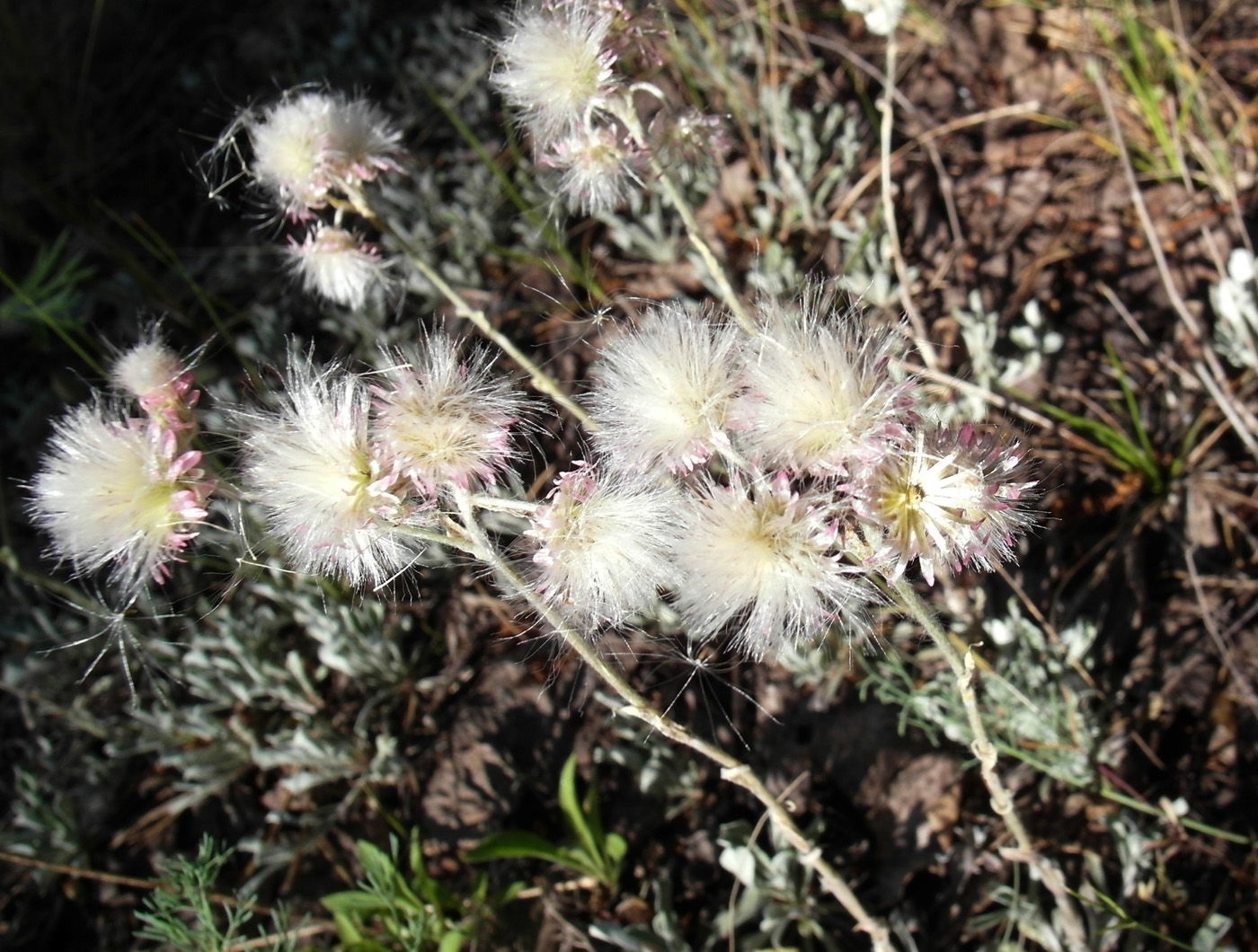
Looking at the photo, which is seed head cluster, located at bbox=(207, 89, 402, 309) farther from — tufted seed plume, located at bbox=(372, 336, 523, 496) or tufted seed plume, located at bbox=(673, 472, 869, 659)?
tufted seed plume, located at bbox=(673, 472, 869, 659)

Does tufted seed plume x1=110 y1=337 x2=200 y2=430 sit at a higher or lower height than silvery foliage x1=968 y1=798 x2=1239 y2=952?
higher

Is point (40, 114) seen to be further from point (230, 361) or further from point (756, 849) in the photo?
point (756, 849)

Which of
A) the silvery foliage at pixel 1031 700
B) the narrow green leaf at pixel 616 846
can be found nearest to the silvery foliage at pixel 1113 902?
the silvery foliage at pixel 1031 700

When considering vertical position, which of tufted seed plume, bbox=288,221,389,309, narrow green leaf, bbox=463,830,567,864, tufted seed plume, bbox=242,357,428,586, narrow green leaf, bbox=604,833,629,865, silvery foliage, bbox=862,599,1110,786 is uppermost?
tufted seed plume, bbox=288,221,389,309

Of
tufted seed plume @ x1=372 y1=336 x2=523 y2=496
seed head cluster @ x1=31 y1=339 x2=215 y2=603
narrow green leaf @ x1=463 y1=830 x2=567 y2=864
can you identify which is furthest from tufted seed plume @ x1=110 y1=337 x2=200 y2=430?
narrow green leaf @ x1=463 y1=830 x2=567 y2=864

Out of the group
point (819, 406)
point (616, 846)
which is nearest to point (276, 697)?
point (616, 846)

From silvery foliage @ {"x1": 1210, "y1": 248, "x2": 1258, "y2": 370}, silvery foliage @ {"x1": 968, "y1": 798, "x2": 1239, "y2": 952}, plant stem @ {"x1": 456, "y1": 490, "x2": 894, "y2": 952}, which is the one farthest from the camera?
silvery foliage @ {"x1": 1210, "y1": 248, "x2": 1258, "y2": 370}
